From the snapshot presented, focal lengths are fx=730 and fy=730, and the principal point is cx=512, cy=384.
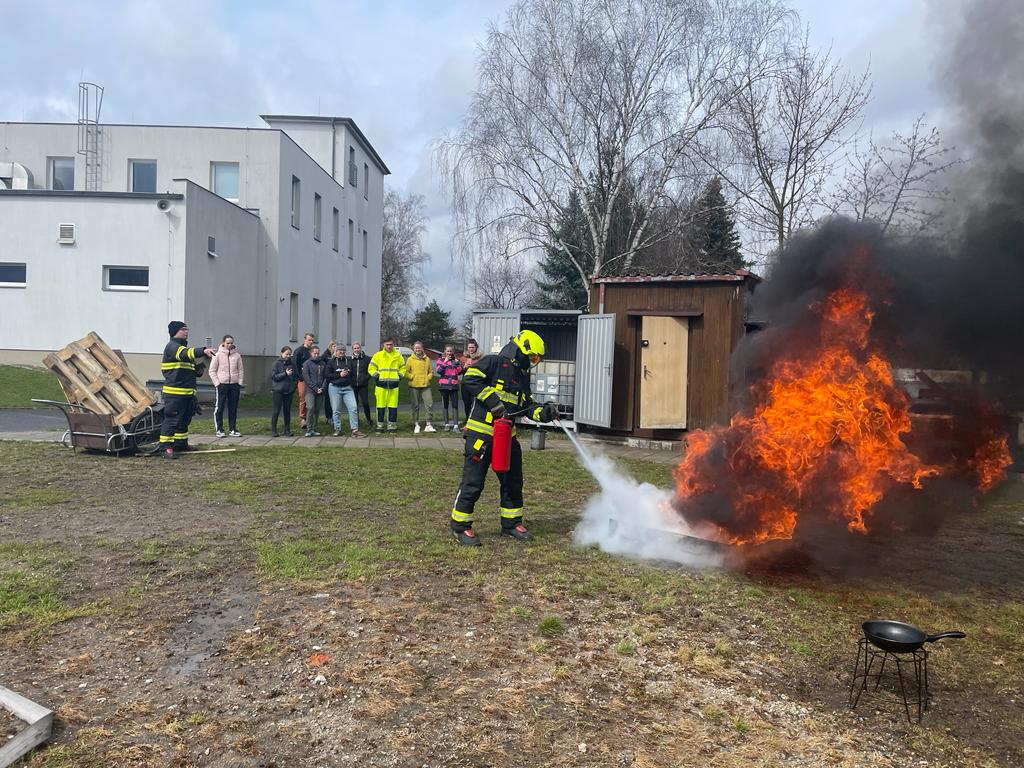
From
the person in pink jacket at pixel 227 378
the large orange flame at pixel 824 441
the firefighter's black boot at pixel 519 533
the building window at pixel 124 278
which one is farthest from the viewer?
the building window at pixel 124 278

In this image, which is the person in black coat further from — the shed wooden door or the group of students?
the shed wooden door

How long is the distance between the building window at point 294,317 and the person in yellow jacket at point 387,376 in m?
12.2

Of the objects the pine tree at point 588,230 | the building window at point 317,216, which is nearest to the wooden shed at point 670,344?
the pine tree at point 588,230

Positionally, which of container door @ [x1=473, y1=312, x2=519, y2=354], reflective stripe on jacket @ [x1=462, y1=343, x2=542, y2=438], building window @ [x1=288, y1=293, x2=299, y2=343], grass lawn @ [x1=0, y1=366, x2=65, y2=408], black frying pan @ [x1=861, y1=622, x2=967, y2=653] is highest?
building window @ [x1=288, y1=293, x2=299, y2=343]

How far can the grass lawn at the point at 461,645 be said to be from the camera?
10.9 feet

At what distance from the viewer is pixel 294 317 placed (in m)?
26.3

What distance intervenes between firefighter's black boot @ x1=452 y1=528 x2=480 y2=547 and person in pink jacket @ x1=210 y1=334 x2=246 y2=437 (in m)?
8.01

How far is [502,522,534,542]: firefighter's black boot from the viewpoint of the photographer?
675 centimetres

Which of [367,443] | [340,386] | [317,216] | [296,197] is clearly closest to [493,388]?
[367,443]

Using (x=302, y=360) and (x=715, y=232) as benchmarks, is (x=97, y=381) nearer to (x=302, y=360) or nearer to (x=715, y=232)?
(x=302, y=360)

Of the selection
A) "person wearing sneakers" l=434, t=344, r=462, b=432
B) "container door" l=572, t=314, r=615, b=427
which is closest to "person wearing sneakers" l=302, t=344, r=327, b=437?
"person wearing sneakers" l=434, t=344, r=462, b=432

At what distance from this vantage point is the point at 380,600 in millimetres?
5062

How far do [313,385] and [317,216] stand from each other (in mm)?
16843

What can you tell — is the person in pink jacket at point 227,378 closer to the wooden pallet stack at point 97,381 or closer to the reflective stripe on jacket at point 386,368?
the wooden pallet stack at point 97,381
